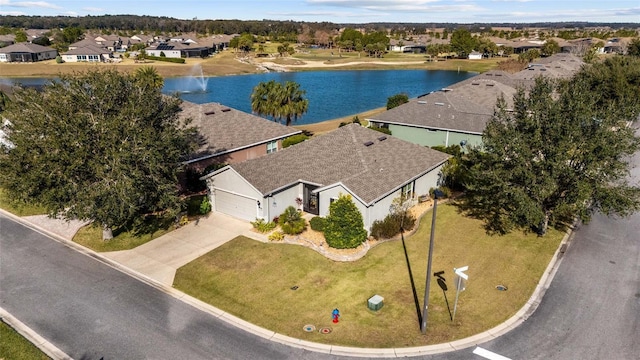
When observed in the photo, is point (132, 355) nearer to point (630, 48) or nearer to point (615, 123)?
point (615, 123)

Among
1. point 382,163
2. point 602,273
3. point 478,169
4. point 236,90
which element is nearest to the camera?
point 602,273

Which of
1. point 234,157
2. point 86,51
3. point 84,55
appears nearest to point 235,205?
point 234,157

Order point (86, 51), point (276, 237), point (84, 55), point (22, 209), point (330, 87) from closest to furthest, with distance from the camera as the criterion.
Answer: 1. point (276, 237)
2. point (22, 209)
3. point (330, 87)
4. point (84, 55)
5. point (86, 51)

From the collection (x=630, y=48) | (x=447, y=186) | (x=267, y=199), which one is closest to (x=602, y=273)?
(x=447, y=186)

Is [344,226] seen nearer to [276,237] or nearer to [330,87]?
[276,237]

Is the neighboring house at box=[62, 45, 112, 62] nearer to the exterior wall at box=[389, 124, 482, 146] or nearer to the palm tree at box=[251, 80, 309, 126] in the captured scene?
the palm tree at box=[251, 80, 309, 126]

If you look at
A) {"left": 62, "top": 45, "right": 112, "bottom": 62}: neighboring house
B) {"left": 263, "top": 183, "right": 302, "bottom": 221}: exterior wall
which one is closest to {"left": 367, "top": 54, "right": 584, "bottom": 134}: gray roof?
{"left": 263, "top": 183, "right": 302, "bottom": 221}: exterior wall

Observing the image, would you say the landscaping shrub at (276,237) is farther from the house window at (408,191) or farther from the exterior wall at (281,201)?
the house window at (408,191)

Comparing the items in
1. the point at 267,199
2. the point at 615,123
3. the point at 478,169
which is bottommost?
the point at 267,199
